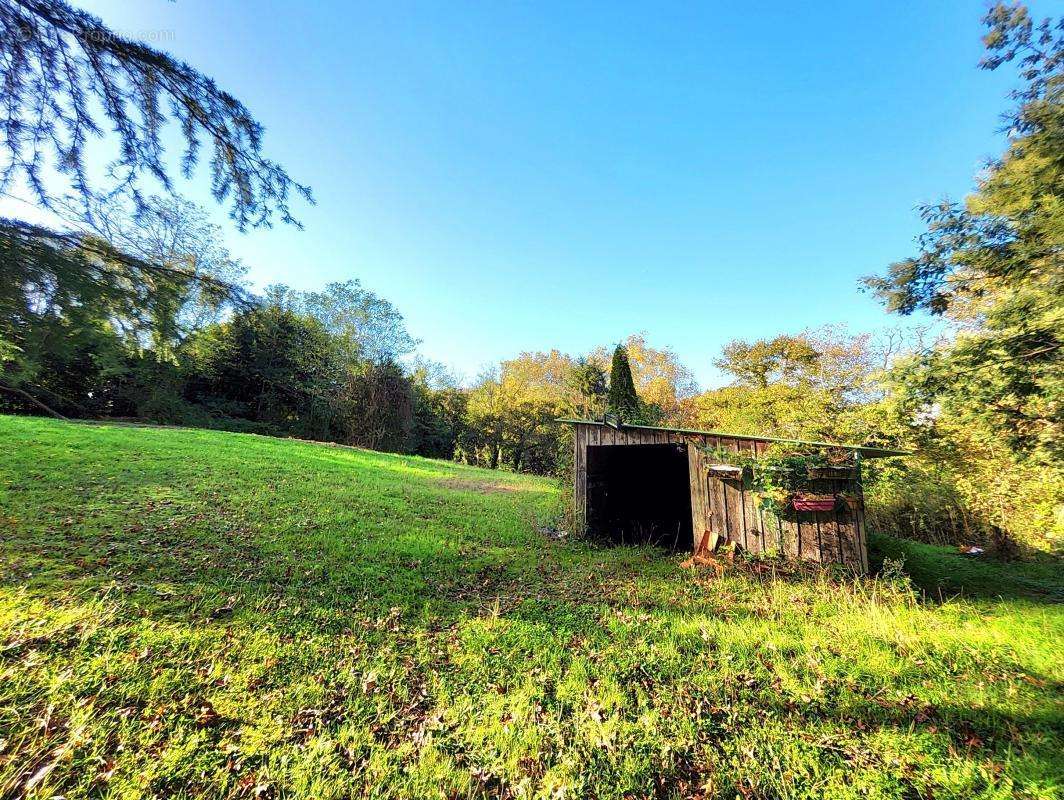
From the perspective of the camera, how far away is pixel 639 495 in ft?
33.5

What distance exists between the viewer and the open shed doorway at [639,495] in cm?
894

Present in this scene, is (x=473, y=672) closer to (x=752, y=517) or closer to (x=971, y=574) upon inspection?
(x=752, y=517)

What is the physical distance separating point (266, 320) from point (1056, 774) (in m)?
7.82

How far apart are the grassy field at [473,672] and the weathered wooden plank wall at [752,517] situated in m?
0.60

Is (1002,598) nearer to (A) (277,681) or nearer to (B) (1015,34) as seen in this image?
(B) (1015,34)

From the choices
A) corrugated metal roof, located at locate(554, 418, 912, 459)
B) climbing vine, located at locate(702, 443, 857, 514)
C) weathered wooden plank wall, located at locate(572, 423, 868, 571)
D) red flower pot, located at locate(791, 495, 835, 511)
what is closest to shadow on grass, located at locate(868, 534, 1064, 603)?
weathered wooden plank wall, located at locate(572, 423, 868, 571)

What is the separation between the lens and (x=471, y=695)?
3143 mm

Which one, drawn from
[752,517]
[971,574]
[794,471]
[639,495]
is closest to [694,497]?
[752,517]

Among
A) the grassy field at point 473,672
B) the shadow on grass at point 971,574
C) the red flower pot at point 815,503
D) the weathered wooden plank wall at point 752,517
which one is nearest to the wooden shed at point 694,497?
the weathered wooden plank wall at point 752,517

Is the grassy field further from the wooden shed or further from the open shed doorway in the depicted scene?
the open shed doorway

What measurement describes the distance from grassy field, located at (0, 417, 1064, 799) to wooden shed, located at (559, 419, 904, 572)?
71 cm

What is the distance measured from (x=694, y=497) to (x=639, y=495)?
9.35 ft

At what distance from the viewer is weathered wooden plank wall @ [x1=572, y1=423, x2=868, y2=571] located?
6254 millimetres

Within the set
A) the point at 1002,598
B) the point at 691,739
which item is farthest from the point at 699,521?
the point at 691,739
